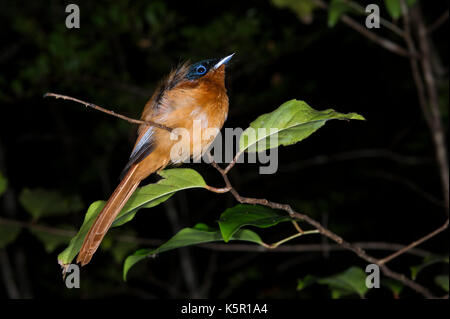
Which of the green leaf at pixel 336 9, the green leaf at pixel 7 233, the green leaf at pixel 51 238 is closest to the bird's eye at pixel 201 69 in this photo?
the green leaf at pixel 336 9

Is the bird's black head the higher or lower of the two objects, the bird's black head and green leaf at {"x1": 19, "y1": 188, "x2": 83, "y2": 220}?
the higher

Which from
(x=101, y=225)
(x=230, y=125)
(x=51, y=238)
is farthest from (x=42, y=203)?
(x=230, y=125)

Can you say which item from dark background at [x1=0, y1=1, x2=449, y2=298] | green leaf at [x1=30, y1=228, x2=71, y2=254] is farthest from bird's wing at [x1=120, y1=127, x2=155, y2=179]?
dark background at [x1=0, y1=1, x2=449, y2=298]

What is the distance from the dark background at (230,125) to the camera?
401 centimetres

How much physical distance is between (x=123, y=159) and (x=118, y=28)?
90.3 inches

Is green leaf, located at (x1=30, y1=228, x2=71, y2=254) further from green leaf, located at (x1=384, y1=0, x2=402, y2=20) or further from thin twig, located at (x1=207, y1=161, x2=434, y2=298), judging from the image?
green leaf, located at (x1=384, y1=0, x2=402, y2=20)

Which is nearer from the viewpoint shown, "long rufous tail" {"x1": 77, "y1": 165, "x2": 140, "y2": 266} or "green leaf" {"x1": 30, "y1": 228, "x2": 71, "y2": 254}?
"long rufous tail" {"x1": 77, "y1": 165, "x2": 140, "y2": 266}

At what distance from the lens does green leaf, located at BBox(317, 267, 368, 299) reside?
2.18 meters

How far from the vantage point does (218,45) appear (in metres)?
4.01

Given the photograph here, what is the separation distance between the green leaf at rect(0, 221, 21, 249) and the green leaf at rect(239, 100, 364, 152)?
219 centimetres

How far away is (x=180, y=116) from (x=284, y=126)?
860 mm

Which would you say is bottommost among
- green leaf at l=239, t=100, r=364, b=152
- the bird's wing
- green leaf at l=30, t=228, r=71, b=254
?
green leaf at l=30, t=228, r=71, b=254

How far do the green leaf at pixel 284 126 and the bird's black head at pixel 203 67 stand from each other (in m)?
0.94

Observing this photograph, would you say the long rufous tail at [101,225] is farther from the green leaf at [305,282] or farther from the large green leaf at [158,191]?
the green leaf at [305,282]
